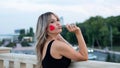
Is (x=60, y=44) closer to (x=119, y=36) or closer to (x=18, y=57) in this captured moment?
(x=18, y=57)

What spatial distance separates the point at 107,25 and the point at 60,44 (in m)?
89.2

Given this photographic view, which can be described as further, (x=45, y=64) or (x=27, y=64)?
(x=27, y=64)

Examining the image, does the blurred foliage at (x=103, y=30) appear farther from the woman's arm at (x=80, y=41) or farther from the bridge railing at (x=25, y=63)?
the woman's arm at (x=80, y=41)

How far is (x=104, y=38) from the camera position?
96750mm

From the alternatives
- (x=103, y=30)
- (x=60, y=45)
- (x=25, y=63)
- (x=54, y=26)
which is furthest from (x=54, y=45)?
(x=103, y=30)

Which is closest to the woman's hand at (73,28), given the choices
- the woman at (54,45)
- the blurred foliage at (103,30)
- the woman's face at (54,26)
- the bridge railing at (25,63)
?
the woman at (54,45)

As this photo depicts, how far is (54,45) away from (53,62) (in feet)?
0.48

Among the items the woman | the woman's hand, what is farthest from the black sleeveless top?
the woman's hand

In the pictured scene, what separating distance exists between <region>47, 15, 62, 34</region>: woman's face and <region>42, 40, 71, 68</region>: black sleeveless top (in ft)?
0.39

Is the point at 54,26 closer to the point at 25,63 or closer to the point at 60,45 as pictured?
the point at 60,45

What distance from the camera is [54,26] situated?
3.13m

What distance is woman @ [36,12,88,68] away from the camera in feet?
9.80

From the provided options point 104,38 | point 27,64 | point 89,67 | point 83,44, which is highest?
point 83,44

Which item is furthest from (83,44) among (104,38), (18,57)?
(104,38)
